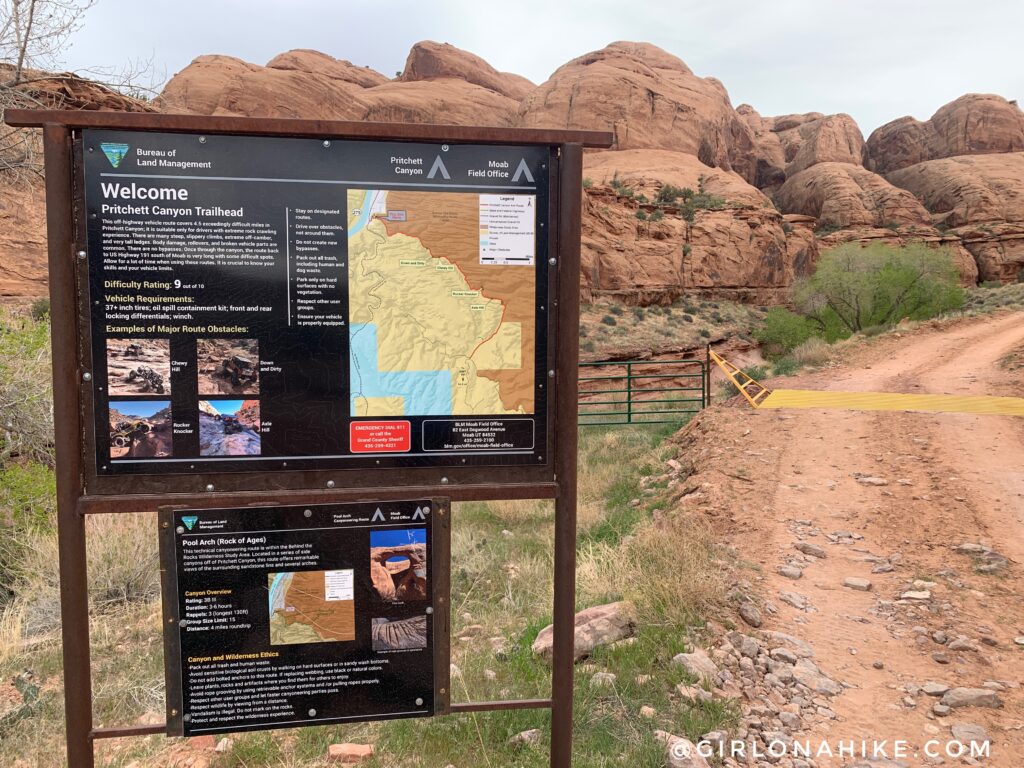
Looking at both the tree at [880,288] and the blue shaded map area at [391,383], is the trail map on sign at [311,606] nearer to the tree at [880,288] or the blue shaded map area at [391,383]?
the blue shaded map area at [391,383]

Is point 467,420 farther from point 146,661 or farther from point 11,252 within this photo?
point 11,252

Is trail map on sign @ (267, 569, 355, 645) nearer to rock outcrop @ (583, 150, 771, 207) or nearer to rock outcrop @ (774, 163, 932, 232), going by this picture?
rock outcrop @ (583, 150, 771, 207)

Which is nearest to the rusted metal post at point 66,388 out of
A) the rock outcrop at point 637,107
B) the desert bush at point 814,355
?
the desert bush at point 814,355

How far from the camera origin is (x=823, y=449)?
8.22 metres

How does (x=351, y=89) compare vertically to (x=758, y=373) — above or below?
above

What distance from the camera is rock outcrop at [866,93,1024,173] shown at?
62.9 m

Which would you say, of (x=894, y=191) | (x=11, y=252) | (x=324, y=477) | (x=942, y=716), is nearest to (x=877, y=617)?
(x=942, y=716)

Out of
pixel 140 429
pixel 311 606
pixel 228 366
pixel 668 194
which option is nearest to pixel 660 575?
pixel 311 606

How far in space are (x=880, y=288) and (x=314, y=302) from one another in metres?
28.6

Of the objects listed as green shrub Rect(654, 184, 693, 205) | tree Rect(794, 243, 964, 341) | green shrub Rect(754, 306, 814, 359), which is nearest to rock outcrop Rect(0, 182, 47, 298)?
tree Rect(794, 243, 964, 341)

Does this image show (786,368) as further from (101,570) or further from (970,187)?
(970,187)

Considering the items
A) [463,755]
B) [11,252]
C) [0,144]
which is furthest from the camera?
[11,252]

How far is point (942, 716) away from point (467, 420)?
322 centimetres

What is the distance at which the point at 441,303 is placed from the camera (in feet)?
8.64
